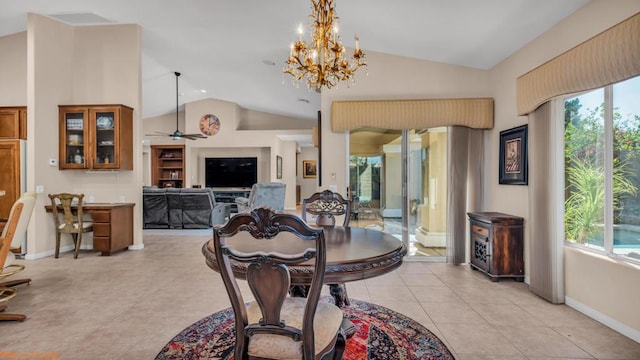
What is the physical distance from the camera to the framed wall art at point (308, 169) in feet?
42.4

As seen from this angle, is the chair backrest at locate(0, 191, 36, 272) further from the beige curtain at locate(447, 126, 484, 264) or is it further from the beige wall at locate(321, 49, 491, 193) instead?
the beige curtain at locate(447, 126, 484, 264)

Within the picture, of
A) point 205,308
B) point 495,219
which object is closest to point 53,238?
point 205,308

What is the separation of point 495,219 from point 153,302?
3.67 meters

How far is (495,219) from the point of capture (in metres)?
3.48

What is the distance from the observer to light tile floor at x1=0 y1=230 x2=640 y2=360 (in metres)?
2.12

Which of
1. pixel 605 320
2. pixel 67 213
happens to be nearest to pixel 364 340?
pixel 605 320

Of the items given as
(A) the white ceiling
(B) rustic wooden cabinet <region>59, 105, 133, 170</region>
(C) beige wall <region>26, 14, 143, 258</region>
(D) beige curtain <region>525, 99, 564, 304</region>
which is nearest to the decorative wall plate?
(A) the white ceiling

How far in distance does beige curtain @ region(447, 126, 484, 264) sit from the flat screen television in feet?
24.4

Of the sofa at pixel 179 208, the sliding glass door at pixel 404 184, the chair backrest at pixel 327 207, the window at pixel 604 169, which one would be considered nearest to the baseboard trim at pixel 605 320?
the window at pixel 604 169

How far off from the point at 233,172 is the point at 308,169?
138 inches

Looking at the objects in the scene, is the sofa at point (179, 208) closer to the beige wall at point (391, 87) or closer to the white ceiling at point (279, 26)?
the white ceiling at point (279, 26)

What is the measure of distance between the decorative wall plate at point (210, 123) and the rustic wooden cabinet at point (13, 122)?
17.0ft

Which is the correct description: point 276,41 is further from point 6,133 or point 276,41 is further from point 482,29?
point 6,133

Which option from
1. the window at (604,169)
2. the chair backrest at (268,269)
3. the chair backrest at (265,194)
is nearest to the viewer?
the chair backrest at (268,269)
